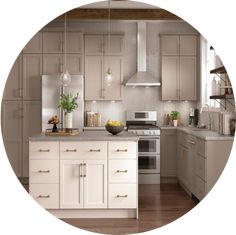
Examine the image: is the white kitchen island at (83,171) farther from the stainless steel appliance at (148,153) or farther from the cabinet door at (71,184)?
the stainless steel appliance at (148,153)

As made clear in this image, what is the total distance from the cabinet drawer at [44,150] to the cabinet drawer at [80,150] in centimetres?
7

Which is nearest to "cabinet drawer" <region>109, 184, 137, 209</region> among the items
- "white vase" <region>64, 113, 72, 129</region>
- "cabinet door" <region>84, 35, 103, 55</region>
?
"white vase" <region>64, 113, 72, 129</region>

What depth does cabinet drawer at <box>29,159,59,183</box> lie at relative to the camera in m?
5.16

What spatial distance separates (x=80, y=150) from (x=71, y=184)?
408 mm

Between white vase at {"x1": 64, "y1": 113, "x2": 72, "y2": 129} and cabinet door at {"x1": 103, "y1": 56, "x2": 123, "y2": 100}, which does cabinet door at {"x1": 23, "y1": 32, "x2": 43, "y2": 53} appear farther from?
white vase at {"x1": 64, "y1": 113, "x2": 72, "y2": 129}

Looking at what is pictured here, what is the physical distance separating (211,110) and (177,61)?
4.34ft

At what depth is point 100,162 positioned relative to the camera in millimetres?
5168

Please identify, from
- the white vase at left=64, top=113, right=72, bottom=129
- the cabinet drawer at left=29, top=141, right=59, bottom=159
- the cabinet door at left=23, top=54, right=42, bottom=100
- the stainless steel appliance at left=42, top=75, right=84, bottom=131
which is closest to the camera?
the cabinet drawer at left=29, top=141, right=59, bottom=159

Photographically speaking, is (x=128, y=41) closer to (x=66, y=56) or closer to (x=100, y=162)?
(x=66, y=56)

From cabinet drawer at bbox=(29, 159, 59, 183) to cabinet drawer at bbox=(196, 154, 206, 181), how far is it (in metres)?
1.85

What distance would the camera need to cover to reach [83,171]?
5145mm

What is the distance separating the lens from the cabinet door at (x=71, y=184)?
203 inches

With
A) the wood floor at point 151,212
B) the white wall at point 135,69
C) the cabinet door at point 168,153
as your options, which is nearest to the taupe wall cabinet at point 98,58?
the white wall at point 135,69

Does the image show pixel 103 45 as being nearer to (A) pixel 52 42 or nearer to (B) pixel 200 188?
(A) pixel 52 42
